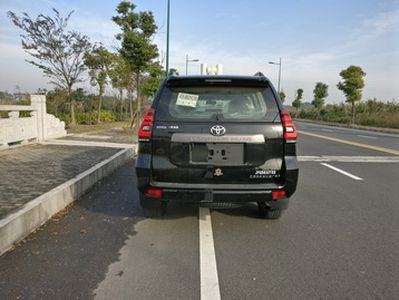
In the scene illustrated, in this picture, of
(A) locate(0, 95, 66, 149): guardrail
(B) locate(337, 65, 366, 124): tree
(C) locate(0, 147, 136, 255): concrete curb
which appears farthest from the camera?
(B) locate(337, 65, 366, 124): tree

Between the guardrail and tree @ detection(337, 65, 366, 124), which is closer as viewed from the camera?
the guardrail

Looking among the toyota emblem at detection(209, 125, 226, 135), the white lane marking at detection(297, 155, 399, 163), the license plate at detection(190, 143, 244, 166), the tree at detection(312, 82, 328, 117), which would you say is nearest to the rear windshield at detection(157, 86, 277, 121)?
the toyota emblem at detection(209, 125, 226, 135)

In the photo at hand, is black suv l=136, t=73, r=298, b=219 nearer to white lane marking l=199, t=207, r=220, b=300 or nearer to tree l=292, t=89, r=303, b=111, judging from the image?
white lane marking l=199, t=207, r=220, b=300

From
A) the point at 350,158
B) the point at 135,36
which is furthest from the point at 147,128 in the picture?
the point at 135,36

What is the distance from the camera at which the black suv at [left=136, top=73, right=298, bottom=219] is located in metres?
3.40

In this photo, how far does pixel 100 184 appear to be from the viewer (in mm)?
6145

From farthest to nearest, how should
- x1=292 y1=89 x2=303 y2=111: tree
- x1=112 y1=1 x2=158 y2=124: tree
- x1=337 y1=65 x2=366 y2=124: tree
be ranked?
x1=292 y1=89 x2=303 y2=111: tree → x1=337 y1=65 x2=366 y2=124: tree → x1=112 y1=1 x2=158 y2=124: tree

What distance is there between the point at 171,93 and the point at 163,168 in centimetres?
86

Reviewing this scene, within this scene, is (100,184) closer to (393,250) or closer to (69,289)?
(69,289)

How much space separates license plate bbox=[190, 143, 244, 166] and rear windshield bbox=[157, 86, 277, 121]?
0.32 meters

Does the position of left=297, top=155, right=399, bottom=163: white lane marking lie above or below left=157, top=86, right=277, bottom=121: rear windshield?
below

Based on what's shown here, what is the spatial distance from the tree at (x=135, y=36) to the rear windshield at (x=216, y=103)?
37.7 ft

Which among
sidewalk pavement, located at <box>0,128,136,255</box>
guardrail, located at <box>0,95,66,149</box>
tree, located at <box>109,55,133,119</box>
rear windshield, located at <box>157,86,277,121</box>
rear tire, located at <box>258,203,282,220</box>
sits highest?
tree, located at <box>109,55,133,119</box>

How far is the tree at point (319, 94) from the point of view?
46875 mm
